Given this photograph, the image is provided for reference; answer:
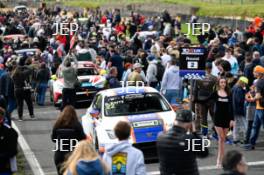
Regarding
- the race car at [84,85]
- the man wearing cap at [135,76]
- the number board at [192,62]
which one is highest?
the number board at [192,62]

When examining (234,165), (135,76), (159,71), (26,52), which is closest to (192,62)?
(135,76)

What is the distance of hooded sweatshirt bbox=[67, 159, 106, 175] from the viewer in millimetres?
9320

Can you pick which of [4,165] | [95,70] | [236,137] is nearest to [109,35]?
[95,70]

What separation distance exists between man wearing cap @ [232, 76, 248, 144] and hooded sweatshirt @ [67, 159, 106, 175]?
902cm

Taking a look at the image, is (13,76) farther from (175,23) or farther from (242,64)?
(175,23)

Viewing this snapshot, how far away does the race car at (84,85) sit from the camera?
1033 inches

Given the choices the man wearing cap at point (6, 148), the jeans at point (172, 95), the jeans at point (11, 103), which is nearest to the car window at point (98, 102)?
the jeans at point (172, 95)

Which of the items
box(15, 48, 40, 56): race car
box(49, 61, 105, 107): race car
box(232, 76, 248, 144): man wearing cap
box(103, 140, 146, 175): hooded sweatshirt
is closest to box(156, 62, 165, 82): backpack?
box(49, 61, 105, 107): race car

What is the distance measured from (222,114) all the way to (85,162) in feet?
24.0

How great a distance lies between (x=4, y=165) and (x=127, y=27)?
32365 millimetres

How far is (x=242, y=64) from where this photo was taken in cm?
2370

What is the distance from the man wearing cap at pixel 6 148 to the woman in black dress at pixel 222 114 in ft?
18.0

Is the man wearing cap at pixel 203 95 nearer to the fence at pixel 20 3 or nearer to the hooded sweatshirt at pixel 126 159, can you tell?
the hooded sweatshirt at pixel 126 159

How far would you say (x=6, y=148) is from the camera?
38.7 ft
